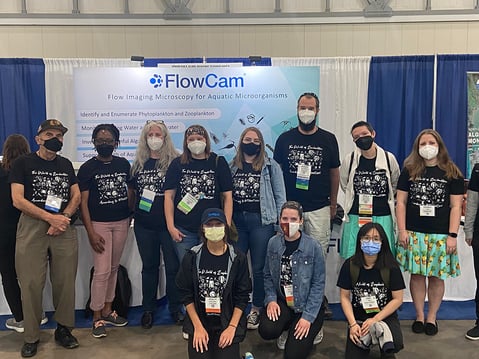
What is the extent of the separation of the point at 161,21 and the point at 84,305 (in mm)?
3785

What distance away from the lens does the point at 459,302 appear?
140 inches

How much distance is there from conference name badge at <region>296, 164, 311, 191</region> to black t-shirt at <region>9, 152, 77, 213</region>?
1482mm

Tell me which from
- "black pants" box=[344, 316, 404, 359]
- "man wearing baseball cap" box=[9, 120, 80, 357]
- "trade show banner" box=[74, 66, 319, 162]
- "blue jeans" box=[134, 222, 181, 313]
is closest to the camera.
→ "black pants" box=[344, 316, 404, 359]

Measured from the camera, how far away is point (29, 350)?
9.09 feet

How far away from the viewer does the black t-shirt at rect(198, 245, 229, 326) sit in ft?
8.10

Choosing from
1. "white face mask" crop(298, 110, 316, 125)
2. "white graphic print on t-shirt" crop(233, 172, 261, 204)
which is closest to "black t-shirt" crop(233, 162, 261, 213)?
"white graphic print on t-shirt" crop(233, 172, 261, 204)

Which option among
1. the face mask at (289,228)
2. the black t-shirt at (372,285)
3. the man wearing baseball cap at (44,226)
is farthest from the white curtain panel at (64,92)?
the black t-shirt at (372,285)

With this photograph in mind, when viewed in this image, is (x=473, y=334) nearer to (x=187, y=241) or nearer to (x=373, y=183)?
(x=373, y=183)

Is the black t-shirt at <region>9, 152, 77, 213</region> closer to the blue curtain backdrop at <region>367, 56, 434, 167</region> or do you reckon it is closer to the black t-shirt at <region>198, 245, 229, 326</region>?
the black t-shirt at <region>198, 245, 229, 326</region>

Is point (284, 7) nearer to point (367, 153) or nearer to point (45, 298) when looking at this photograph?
point (367, 153)

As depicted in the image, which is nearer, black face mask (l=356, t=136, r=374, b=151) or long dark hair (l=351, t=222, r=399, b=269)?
long dark hair (l=351, t=222, r=399, b=269)

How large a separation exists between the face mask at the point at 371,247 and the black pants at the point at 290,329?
48 centimetres

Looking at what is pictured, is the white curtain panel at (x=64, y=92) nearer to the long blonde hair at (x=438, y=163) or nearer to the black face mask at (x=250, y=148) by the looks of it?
the black face mask at (x=250, y=148)

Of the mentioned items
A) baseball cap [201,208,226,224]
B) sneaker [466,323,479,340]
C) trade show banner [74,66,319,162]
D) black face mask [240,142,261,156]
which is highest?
trade show banner [74,66,319,162]
